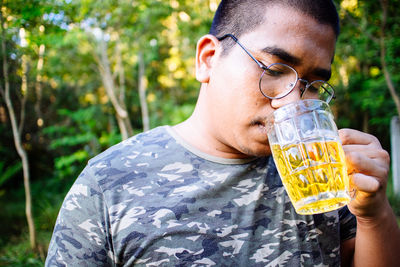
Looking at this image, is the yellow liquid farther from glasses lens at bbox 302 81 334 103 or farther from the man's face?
glasses lens at bbox 302 81 334 103

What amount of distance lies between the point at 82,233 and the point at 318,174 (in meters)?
0.98

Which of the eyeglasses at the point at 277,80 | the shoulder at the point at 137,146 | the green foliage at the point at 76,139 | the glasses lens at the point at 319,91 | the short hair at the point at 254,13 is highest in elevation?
the short hair at the point at 254,13

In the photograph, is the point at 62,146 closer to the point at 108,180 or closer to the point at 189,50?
the point at 189,50

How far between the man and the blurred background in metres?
2.42

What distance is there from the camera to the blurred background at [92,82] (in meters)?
4.74

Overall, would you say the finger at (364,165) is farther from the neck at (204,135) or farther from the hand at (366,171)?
the neck at (204,135)

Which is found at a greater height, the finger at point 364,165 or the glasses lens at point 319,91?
the glasses lens at point 319,91

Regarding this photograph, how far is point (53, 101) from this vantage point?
12617 millimetres

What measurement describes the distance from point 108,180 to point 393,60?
19.1ft

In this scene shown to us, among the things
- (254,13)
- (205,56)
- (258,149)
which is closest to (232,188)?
(258,149)

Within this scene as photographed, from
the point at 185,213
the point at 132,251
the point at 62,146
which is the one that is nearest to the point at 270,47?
the point at 185,213

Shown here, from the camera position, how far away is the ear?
1.54 metres

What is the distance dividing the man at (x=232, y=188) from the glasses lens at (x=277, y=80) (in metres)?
0.02

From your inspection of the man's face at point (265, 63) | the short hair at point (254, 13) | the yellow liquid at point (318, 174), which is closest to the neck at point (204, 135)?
the man's face at point (265, 63)
